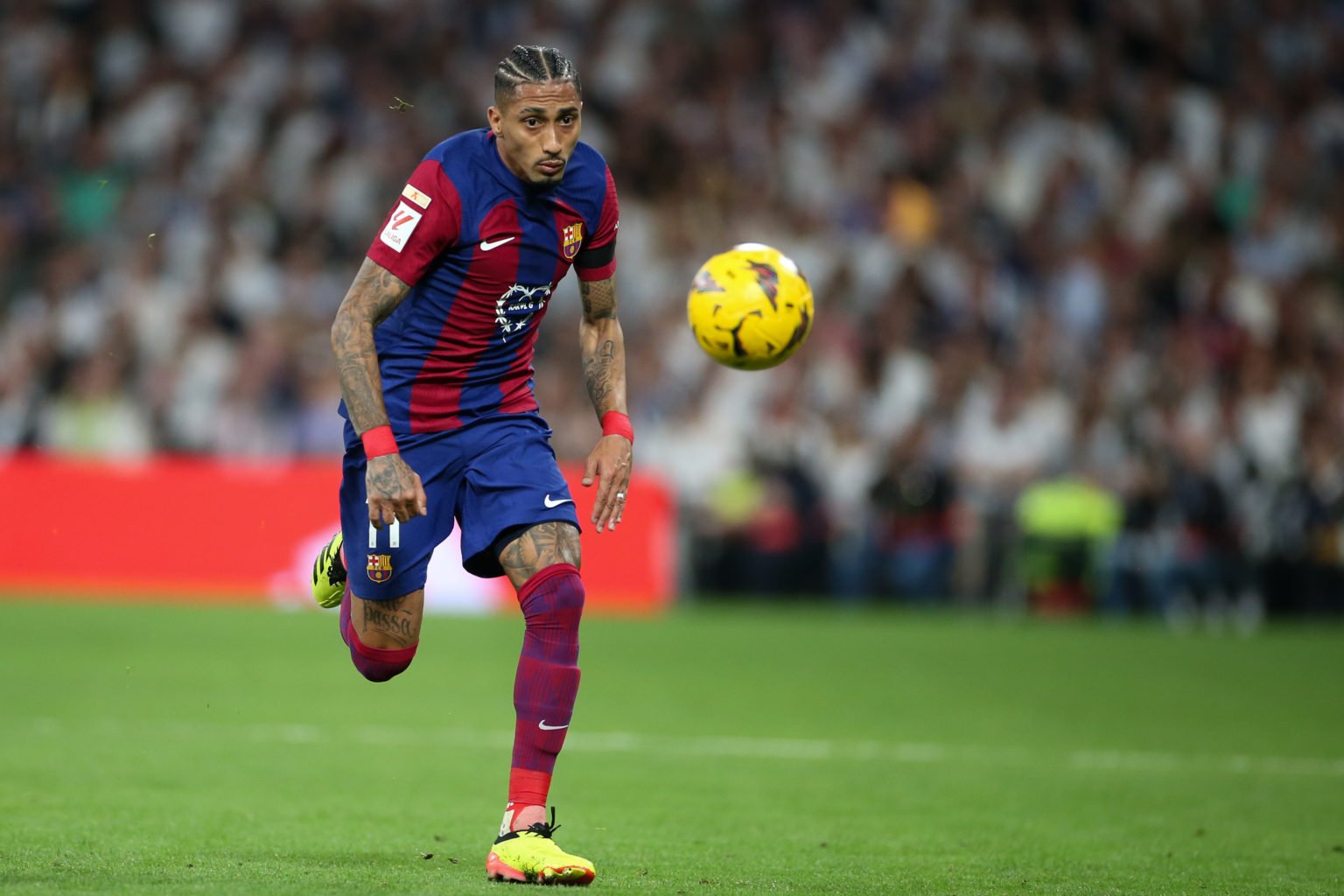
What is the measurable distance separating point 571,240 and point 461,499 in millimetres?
929

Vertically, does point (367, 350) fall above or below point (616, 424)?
above

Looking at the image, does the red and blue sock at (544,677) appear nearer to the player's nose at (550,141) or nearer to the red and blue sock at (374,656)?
the red and blue sock at (374,656)

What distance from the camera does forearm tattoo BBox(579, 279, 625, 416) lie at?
639 cm

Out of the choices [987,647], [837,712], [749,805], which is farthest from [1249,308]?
[749,805]

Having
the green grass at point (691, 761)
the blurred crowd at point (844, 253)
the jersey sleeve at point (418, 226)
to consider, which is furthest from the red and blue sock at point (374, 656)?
the blurred crowd at point (844, 253)

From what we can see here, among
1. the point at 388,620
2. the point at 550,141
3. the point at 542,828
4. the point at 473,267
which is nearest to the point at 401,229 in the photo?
the point at 473,267

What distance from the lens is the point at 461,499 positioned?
6.07 meters

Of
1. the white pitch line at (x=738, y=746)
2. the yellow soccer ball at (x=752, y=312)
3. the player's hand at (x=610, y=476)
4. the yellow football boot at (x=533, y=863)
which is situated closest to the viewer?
the yellow football boot at (x=533, y=863)

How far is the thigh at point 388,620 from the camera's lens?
20.4ft

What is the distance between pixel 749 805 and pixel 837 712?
3.46m

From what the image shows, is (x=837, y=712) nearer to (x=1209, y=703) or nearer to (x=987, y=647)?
(x=1209, y=703)

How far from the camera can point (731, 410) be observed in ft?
63.4

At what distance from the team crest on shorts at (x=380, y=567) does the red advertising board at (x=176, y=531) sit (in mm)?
10472

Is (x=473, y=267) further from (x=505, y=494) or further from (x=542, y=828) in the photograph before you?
(x=542, y=828)
